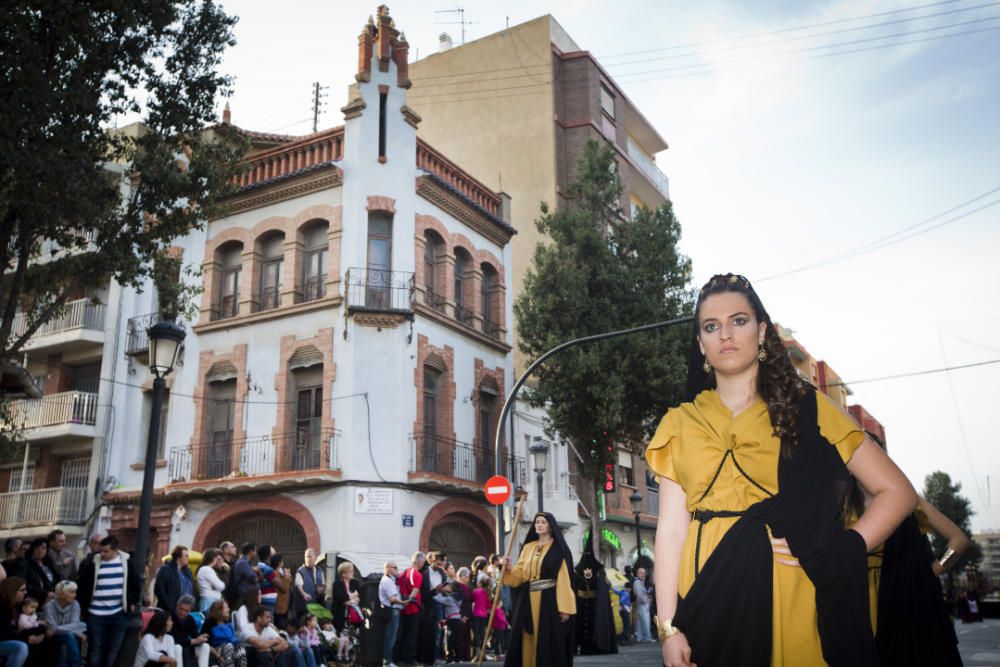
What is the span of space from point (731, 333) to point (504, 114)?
33.7m

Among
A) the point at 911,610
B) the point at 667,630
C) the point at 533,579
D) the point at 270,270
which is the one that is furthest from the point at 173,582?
the point at 270,270

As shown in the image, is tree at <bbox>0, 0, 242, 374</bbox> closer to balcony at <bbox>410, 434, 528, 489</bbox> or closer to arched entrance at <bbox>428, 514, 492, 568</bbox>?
balcony at <bbox>410, 434, 528, 489</bbox>

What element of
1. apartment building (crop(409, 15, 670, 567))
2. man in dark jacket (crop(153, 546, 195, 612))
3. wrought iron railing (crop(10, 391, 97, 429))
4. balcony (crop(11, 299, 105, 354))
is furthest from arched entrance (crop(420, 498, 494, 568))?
balcony (crop(11, 299, 105, 354))

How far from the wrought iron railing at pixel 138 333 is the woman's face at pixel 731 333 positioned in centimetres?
2569

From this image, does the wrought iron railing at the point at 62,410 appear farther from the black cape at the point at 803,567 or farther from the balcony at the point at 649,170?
the black cape at the point at 803,567

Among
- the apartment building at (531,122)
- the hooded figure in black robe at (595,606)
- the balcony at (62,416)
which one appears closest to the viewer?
the hooded figure in black robe at (595,606)

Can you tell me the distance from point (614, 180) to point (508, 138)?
942 centimetres

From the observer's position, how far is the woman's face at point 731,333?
3590 mm

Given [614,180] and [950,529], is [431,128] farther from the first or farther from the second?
[950,529]

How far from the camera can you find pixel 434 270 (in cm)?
2680

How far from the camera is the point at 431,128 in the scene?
38094 millimetres

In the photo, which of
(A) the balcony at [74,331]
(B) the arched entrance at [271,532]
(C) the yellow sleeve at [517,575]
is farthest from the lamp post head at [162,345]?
(A) the balcony at [74,331]

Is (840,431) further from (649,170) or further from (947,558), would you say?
(649,170)

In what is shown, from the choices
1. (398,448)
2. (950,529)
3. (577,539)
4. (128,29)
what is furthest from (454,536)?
(950,529)
